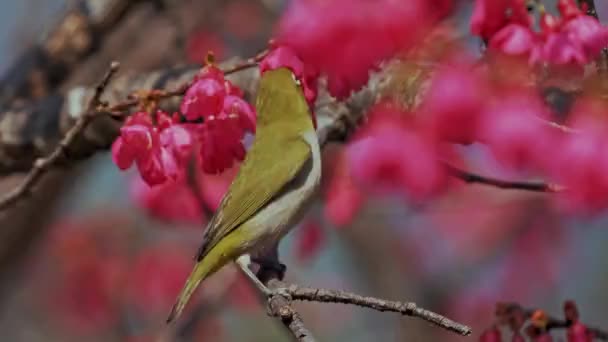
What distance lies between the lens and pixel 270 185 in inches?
94.8

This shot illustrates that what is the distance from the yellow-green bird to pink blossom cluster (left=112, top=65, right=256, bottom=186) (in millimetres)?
104

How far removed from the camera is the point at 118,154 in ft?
7.64

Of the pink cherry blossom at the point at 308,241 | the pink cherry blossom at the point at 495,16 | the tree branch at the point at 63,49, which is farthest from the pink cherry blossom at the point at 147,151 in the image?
the pink cherry blossom at the point at 308,241

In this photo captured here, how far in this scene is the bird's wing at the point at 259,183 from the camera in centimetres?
239

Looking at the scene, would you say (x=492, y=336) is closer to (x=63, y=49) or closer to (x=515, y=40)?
(x=515, y=40)

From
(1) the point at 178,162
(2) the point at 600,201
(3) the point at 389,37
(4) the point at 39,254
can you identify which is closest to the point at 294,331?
(1) the point at 178,162

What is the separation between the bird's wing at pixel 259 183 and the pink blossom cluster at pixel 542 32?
435mm

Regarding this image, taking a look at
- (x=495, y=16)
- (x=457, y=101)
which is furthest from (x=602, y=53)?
(x=457, y=101)

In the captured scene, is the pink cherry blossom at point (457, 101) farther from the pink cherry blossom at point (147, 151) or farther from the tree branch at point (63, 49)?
the tree branch at point (63, 49)

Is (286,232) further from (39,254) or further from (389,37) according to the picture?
(39,254)

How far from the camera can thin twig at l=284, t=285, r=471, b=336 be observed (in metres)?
1.72

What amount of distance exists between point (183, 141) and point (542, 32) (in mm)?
713

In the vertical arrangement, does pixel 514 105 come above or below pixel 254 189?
above

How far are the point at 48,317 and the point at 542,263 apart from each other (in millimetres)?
2769
